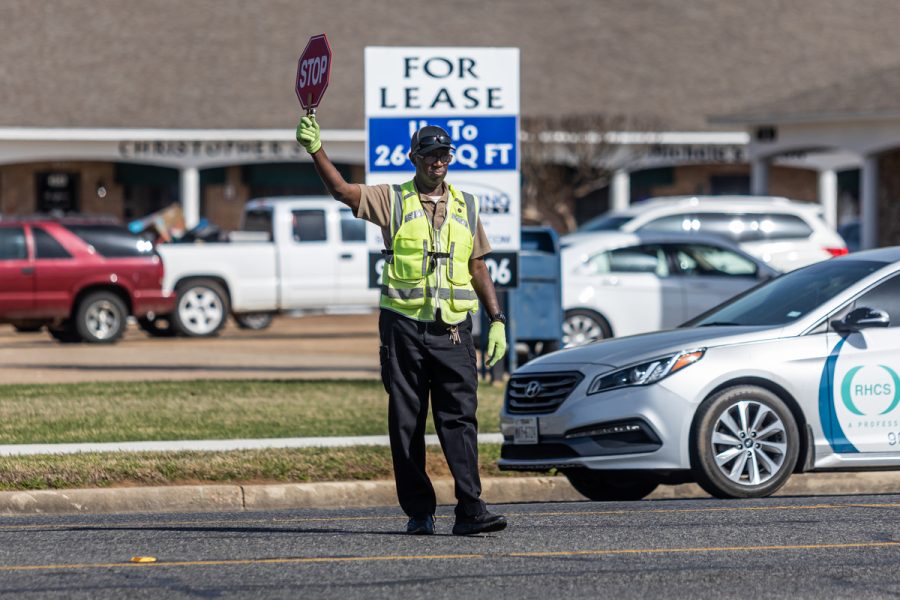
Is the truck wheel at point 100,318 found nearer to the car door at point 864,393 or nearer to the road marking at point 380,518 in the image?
the road marking at point 380,518

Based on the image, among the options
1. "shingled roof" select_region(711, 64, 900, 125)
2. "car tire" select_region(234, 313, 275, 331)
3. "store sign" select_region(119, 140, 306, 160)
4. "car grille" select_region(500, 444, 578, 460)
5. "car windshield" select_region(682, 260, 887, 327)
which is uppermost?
"shingled roof" select_region(711, 64, 900, 125)

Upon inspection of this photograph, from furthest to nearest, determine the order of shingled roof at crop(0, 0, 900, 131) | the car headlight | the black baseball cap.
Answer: shingled roof at crop(0, 0, 900, 131) < the car headlight < the black baseball cap

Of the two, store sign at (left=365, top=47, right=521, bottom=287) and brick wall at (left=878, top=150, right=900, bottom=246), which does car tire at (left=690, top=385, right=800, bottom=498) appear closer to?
store sign at (left=365, top=47, right=521, bottom=287)

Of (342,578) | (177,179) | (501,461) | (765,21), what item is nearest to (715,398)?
(501,461)

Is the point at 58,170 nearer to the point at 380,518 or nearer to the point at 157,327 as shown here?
the point at 157,327

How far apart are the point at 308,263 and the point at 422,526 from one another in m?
16.8

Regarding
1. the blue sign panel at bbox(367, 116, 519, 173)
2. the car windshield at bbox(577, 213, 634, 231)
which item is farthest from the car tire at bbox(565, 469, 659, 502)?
the car windshield at bbox(577, 213, 634, 231)

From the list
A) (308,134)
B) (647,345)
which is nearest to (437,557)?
(308,134)

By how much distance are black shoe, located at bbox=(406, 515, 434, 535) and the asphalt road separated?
0.31 feet

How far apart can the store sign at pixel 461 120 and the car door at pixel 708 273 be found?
4447 millimetres

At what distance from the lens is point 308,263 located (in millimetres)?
25266

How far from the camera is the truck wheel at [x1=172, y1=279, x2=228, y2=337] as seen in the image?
24625 mm

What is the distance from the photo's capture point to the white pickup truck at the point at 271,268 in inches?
969

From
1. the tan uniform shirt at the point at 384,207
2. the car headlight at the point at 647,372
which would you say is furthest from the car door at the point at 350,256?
the tan uniform shirt at the point at 384,207
